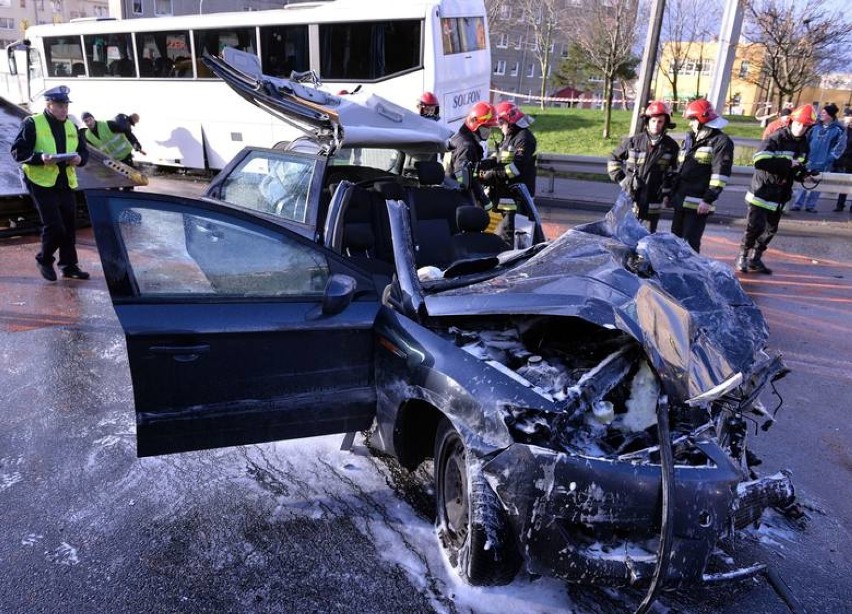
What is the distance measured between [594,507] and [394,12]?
38.1ft

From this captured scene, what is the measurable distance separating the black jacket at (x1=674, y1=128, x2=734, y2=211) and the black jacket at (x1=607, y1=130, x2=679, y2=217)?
158 mm

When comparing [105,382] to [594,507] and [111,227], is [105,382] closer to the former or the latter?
[111,227]

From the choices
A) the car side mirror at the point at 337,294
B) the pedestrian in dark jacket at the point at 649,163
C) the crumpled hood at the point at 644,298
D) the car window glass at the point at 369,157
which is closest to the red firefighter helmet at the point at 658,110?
the pedestrian in dark jacket at the point at 649,163

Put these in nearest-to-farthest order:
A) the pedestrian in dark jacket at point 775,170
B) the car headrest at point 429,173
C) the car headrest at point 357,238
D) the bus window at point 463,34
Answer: the car headrest at point 357,238
the car headrest at point 429,173
the pedestrian in dark jacket at point 775,170
the bus window at point 463,34

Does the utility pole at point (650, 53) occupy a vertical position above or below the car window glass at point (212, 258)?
above

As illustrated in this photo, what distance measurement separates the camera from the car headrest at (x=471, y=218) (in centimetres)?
484

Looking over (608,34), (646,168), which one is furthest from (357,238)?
(608,34)

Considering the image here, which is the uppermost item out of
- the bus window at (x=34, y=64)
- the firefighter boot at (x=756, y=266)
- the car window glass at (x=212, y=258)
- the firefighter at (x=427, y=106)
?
the bus window at (x=34, y=64)

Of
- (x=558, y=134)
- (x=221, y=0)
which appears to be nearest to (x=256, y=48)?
(x=558, y=134)

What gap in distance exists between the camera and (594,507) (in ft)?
7.41

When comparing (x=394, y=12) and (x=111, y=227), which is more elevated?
(x=394, y=12)

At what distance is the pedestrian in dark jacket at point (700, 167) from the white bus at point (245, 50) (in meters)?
5.95

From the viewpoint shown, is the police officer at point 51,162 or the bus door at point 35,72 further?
the bus door at point 35,72

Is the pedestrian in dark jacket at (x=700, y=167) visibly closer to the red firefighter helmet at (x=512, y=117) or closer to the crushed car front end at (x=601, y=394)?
the red firefighter helmet at (x=512, y=117)
